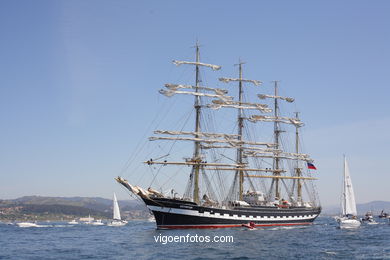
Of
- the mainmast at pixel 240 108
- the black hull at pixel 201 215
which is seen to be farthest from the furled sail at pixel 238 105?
the black hull at pixel 201 215

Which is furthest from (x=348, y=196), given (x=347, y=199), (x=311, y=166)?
(x=311, y=166)

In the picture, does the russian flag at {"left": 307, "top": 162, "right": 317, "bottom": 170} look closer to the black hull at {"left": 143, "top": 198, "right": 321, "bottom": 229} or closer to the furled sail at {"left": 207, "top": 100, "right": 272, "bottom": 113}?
the furled sail at {"left": 207, "top": 100, "right": 272, "bottom": 113}

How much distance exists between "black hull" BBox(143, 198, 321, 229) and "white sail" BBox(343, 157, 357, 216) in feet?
59.2

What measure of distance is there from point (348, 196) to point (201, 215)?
39.4 m

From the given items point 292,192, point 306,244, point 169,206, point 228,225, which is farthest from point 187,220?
point 292,192

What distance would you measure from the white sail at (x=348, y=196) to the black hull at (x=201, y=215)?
59.2 feet

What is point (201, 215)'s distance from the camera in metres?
63.7

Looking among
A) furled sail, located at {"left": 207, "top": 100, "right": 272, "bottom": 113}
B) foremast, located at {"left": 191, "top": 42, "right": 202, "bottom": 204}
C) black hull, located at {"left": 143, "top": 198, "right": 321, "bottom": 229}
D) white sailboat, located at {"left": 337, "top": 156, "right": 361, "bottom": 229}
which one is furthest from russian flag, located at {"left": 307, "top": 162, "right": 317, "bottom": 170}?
foremast, located at {"left": 191, "top": 42, "right": 202, "bottom": 204}

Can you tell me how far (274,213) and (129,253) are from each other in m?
44.0

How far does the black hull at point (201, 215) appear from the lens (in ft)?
203

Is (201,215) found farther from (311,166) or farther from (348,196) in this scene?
(311,166)

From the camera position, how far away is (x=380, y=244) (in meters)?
48.2

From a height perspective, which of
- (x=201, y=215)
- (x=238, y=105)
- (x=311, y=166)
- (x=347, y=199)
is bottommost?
(x=201, y=215)

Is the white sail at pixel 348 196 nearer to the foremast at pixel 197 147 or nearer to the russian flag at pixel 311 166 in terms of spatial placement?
the russian flag at pixel 311 166
